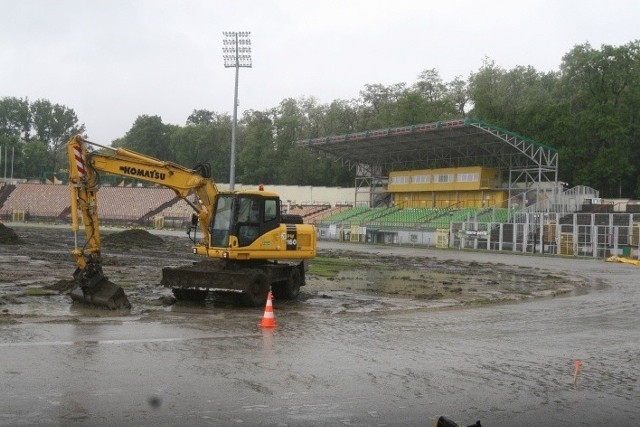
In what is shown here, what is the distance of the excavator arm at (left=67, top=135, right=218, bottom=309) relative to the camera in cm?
1536

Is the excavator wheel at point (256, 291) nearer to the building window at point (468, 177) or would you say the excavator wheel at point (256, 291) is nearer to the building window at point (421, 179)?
the building window at point (468, 177)

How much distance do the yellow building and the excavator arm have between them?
176ft

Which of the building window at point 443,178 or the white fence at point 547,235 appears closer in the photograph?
the white fence at point 547,235

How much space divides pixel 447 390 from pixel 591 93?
77727 millimetres

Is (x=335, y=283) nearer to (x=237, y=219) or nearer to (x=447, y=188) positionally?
(x=237, y=219)

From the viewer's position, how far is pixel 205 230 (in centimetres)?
1748

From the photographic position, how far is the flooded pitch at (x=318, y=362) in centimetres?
760

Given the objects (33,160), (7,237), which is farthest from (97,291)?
(33,160)

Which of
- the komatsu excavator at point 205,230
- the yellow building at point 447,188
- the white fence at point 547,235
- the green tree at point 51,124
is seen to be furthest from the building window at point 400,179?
the green tree at point 51,124

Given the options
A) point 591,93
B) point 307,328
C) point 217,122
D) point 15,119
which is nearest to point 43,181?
point 217,122

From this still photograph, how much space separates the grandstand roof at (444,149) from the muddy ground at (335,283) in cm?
2610

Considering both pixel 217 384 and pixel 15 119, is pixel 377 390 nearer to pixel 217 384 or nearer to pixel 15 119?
pixel 217 384

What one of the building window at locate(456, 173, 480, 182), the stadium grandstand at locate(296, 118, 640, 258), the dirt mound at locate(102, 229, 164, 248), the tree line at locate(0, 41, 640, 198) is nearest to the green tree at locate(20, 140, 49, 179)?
the tree line at locate(0, 41, 640, 198)

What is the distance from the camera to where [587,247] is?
5356 cm
